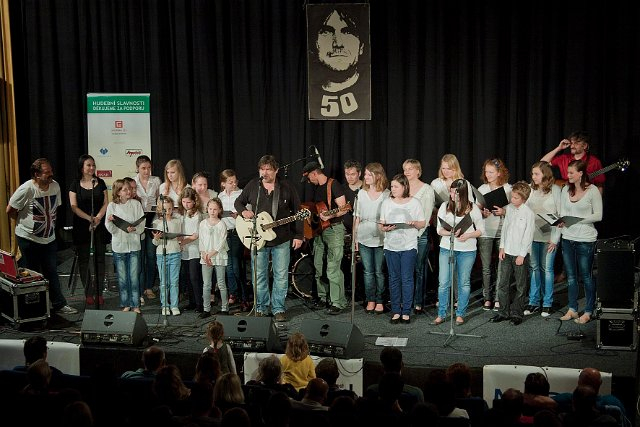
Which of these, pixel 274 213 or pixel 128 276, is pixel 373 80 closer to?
pixel 274 213

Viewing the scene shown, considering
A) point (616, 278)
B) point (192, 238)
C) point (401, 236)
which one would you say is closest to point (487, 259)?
point (401, 236)

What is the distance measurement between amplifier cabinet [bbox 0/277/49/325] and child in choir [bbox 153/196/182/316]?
1.32 m

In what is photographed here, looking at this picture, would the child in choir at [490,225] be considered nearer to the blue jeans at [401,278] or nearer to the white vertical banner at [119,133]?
the blue jeans at [401,278]

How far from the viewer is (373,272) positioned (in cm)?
1006

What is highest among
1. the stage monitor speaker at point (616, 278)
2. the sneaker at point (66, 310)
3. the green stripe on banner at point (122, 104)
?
the green stripe on banner at point (122, 104)

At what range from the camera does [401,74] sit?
1222 centimetres

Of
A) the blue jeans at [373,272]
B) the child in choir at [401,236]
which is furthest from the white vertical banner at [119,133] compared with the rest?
the child in choir at [401,236]

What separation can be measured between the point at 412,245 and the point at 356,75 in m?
3.72

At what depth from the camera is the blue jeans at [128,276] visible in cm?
993

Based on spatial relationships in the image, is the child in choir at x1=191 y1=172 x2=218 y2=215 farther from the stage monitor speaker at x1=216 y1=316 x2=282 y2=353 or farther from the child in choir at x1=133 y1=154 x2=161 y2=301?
the stage monitor speaker at x1=216 y1=316 x2=282 y2=353

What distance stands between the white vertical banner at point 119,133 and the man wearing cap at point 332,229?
347 cm

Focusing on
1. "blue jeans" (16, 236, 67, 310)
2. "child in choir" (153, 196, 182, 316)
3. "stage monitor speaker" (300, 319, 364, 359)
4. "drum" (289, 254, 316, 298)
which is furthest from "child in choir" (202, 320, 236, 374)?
"blue jeans" (16, 236, 67, 310)

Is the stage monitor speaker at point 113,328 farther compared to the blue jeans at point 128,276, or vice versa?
the blue jeans at point 128,276

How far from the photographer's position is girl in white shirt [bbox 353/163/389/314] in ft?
32.3
